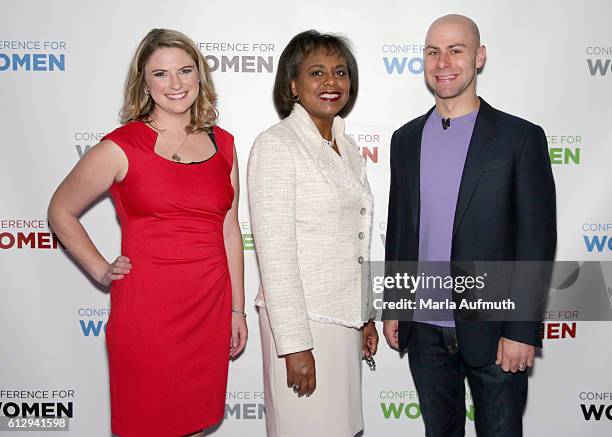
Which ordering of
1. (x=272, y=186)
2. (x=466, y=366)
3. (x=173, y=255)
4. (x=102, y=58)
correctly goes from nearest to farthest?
1. (x=272, y=186)
2. (x=173, y=255)
3. (x=466, y=366)
4. (x=102, y=58)

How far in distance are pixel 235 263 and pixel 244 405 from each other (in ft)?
3.58

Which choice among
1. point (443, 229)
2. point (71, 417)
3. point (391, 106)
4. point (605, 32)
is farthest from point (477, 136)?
point (71, 417)

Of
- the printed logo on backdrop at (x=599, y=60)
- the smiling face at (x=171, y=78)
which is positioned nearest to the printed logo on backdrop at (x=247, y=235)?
the smiling face at (x=171, y=78)

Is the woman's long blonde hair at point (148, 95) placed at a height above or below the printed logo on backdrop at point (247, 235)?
above

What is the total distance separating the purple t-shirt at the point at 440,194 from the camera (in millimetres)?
1991

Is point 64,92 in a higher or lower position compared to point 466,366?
higher

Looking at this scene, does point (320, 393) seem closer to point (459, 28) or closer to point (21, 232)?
point (459, 28)

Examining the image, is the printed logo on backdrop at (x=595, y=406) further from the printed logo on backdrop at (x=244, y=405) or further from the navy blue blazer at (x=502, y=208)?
the printed logo on backdrop at (x=244, y=405)

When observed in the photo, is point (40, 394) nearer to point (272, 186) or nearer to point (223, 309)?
point (223, 309)

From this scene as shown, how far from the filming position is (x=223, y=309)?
2.04 m

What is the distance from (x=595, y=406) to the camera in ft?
9.55

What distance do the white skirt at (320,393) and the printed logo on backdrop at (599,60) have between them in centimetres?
188

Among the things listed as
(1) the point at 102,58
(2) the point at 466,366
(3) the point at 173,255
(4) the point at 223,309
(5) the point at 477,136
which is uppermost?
(1) the point at 102,58

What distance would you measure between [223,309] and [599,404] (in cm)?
213
